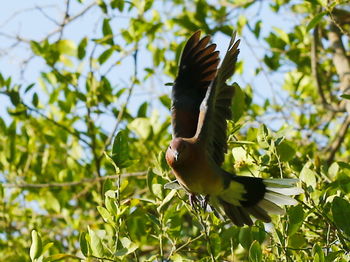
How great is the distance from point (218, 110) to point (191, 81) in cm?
20

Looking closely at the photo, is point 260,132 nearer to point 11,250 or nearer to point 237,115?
point 237,115

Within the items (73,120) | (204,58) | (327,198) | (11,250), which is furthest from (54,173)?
(327,198)

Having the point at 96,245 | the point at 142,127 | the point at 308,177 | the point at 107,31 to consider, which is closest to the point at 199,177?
the point at 308,177

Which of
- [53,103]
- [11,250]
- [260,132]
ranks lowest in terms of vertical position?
[11,250]

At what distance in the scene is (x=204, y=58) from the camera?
10.2 ft

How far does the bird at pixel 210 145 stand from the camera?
9.27ft

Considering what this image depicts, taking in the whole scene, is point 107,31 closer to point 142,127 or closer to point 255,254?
point 142,127

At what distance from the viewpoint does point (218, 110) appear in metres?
3.09

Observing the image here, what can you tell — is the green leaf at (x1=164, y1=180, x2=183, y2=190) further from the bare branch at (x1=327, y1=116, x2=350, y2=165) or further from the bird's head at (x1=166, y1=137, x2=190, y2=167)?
the bare branch at (x1=327, y1=116, x2=350, y2=165)

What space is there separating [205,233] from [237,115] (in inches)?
25.7

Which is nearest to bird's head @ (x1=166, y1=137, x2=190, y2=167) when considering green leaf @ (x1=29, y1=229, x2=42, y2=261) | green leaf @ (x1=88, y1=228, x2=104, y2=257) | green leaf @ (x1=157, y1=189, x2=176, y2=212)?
green leaf @ (x1=157, y1=189, x2=176, y2=212)

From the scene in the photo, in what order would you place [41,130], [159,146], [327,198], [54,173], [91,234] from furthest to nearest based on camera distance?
[41,130]
[54,173]
[159,146]
[327,198]
[91,234]

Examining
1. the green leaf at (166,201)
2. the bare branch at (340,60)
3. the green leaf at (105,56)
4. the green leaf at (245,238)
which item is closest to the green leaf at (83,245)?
the green leaf at (166,201)

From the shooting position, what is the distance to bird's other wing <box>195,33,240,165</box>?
109 inches
